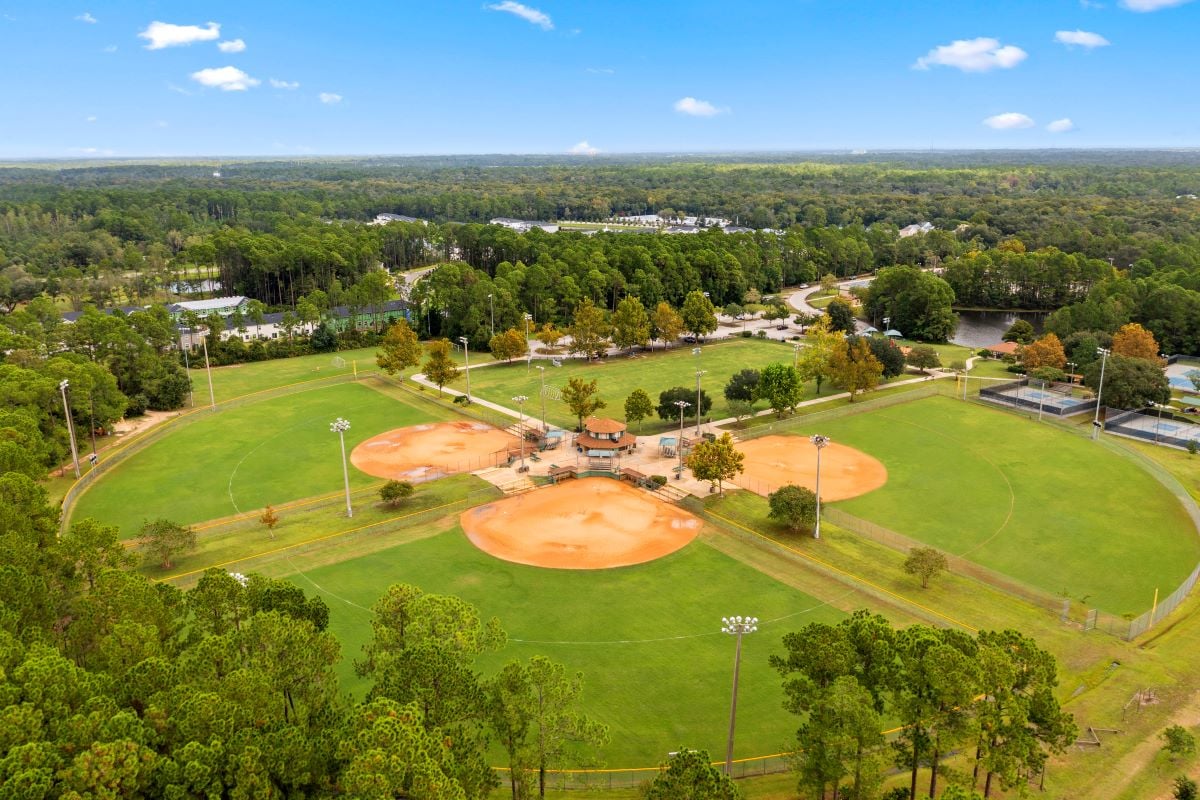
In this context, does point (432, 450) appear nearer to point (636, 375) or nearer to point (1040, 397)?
point (636, 375)

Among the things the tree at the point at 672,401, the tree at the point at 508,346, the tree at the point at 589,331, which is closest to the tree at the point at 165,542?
the tree at the point at 672,401

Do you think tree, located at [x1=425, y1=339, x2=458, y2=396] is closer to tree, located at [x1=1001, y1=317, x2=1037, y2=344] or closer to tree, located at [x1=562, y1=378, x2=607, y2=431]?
tree, located at [x1=562, y1=378, x2=607, y2=431]


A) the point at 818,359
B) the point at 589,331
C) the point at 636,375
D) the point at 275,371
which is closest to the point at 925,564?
the point at 818,359

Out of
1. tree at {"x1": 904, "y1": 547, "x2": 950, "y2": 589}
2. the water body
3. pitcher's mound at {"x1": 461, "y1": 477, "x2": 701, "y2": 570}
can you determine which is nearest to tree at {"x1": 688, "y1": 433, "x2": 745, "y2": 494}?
pitcher's mound at {"x1": 461, "y1": 477, "x2": 701, "y2": 570}

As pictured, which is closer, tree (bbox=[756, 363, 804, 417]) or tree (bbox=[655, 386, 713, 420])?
tree (bbox=[655, 386, 713, 420])

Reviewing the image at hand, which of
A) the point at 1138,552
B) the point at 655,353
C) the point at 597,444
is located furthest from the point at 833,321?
the point at 1138,552

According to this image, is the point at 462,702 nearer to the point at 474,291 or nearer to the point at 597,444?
the point at 597,444

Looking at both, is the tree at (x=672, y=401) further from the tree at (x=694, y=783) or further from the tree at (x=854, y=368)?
the tree at (x=694, y=783)
